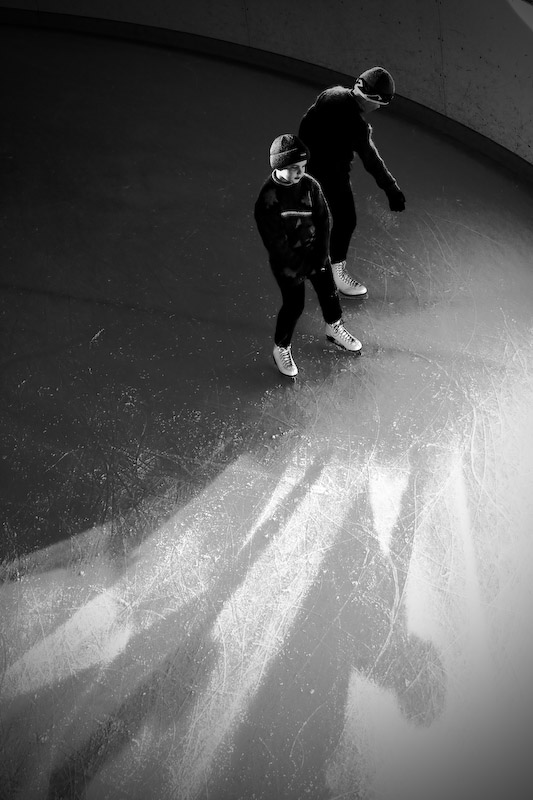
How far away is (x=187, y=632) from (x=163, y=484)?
829 mm

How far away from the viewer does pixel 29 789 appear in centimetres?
300

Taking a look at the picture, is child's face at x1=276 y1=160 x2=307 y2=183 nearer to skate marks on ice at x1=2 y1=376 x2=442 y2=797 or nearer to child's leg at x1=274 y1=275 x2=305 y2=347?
child's leg at x1=274 y1=275 x2=305 y2=347

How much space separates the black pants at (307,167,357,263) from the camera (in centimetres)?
417

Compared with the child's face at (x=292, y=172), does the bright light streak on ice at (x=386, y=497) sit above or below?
below

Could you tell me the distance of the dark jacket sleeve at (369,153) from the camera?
13.1ft

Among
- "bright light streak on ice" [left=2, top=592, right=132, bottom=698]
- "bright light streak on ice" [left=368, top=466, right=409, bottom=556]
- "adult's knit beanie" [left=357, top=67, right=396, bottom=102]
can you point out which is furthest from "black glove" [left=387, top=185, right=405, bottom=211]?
"bright light streak on ice" [left=2, top=592, right=132, bottom=698]

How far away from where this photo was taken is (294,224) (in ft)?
11.8

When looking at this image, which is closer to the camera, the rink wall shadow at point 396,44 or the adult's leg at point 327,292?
the adult's leg at point 327,292

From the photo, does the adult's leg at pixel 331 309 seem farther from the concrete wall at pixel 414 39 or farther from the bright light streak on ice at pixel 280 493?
the concrete wall at pixel 414 39

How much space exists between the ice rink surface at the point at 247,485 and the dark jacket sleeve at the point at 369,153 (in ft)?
2.98

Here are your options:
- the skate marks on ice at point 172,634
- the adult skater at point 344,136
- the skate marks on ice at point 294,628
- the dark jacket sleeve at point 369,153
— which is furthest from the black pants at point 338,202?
the skate marks on ice at point 172,634

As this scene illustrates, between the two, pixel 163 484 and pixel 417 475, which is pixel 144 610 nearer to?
pixel 163 484

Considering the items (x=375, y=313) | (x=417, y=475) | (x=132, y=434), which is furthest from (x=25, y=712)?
(x=375, y=313)

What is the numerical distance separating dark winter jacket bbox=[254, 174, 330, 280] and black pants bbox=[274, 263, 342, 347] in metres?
0.09
